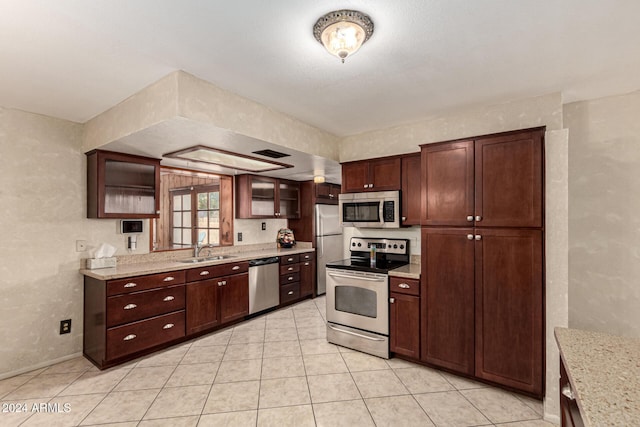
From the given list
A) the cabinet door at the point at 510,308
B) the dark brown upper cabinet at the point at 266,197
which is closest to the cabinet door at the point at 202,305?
the dark brown upper cabinet at the point at 266,197

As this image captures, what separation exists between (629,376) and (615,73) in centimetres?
217

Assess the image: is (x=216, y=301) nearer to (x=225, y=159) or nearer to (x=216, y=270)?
(x=216, y=270)

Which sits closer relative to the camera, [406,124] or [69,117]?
[69,117]

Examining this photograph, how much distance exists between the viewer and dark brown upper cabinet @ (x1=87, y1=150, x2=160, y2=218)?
3107 mm

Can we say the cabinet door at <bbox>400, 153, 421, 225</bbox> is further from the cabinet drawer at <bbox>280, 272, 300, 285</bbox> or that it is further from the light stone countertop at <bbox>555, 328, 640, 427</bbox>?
the cabinet drawer at <bbox>280, 272, 300, 285</bbox>

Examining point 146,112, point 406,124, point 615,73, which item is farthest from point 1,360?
point 615,73

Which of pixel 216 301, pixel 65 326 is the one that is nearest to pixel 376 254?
pixel 216 301

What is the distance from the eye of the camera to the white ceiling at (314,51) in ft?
4.89

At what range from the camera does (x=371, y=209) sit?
11.2 ft

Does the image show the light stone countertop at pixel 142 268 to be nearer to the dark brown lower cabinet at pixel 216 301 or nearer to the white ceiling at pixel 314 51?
the dark brown lower cabinet at pixel 216 301

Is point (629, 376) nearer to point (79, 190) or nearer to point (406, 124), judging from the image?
point (406, 124)

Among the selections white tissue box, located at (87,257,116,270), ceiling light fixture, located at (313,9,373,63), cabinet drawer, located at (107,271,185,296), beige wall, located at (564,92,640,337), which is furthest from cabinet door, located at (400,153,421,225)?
white tissue box, located at (87,257,116,270)

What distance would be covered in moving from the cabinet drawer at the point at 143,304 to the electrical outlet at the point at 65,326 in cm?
70

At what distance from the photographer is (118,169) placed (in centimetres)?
324
